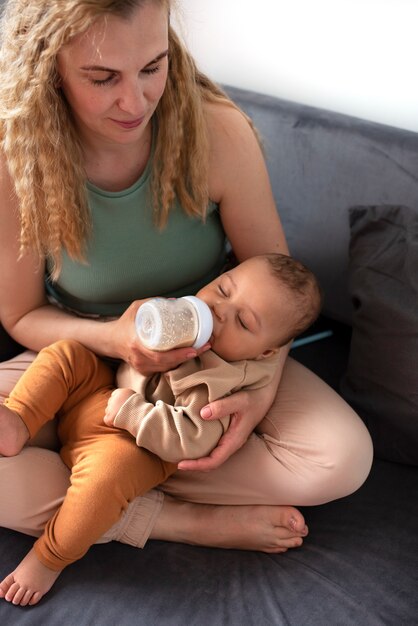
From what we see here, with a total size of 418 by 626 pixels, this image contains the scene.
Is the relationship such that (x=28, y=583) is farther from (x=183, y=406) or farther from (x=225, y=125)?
(x=225, y=125)

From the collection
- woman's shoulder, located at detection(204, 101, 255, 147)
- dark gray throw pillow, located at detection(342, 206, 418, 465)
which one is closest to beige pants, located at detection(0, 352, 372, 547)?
dark gray throw pillow, located at detection(342, 206, 418, 465)

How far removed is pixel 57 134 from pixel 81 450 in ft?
1.89

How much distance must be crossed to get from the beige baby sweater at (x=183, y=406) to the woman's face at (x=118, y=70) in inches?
17.5

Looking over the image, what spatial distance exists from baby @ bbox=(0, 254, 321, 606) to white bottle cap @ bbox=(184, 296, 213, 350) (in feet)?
0.14

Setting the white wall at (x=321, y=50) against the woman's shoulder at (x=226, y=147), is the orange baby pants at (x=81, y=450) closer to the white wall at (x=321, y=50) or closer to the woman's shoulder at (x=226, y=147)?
the woman's shoulder at (x=226, y=147)

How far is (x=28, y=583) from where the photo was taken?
55.1 inches

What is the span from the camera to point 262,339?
1.51 metres

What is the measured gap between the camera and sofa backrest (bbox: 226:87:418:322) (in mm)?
1808

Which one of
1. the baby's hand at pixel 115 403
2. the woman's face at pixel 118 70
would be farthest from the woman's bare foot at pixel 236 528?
the woman's face at pixel 118 70

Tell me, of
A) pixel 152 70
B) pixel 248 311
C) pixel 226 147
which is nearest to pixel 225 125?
pixel 226 147

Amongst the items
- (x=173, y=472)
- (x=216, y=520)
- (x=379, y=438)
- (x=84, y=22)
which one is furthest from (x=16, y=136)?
(x=379, y=438)

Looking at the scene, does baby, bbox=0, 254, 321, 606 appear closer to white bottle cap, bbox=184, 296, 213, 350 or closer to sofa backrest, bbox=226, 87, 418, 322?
white bottle cap, bbox=184, 296, 213, 350

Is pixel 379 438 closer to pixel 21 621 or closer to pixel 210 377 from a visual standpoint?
pixel 210 377

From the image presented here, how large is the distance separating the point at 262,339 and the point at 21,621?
0.63m
